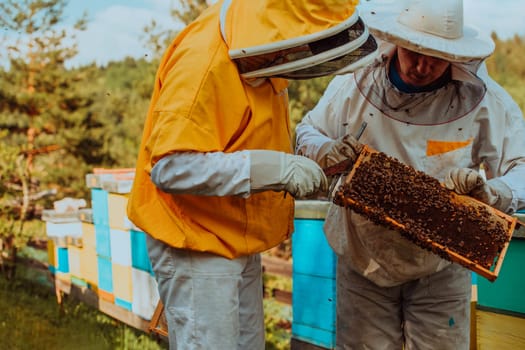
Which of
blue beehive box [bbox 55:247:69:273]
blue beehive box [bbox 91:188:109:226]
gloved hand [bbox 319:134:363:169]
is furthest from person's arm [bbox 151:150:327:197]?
blue beehive box [bbox 55:247:69:273]

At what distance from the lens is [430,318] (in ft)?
8.54

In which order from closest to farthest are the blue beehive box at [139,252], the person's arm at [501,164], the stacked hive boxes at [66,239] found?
the person's arm at [501,164], the blue beehive box at [139,252], the stacked hive boxes at [66,239]

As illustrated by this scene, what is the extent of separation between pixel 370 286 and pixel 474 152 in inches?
31.2

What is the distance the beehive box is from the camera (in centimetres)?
230

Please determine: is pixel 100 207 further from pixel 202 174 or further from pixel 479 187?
pixel 479 187

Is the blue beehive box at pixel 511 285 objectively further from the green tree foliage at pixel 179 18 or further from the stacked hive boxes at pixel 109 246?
the green tree foliage at pixel 179 18

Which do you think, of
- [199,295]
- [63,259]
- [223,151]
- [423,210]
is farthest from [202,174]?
[63,259]

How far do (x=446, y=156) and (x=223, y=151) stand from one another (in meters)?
1.07

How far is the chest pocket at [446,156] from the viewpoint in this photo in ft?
8.30

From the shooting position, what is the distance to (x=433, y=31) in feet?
7.86

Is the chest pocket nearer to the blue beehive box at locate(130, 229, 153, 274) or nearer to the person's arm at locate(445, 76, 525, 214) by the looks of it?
the person's arm at locate(445, 76, 525, 214)

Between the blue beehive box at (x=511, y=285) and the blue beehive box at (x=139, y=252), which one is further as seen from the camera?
the blue beehive box at (x=139, y=252)

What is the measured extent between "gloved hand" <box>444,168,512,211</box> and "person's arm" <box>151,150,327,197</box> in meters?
0.75

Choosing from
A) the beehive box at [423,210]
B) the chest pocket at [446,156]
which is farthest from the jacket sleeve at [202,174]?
the chest pocket at [446,156]
